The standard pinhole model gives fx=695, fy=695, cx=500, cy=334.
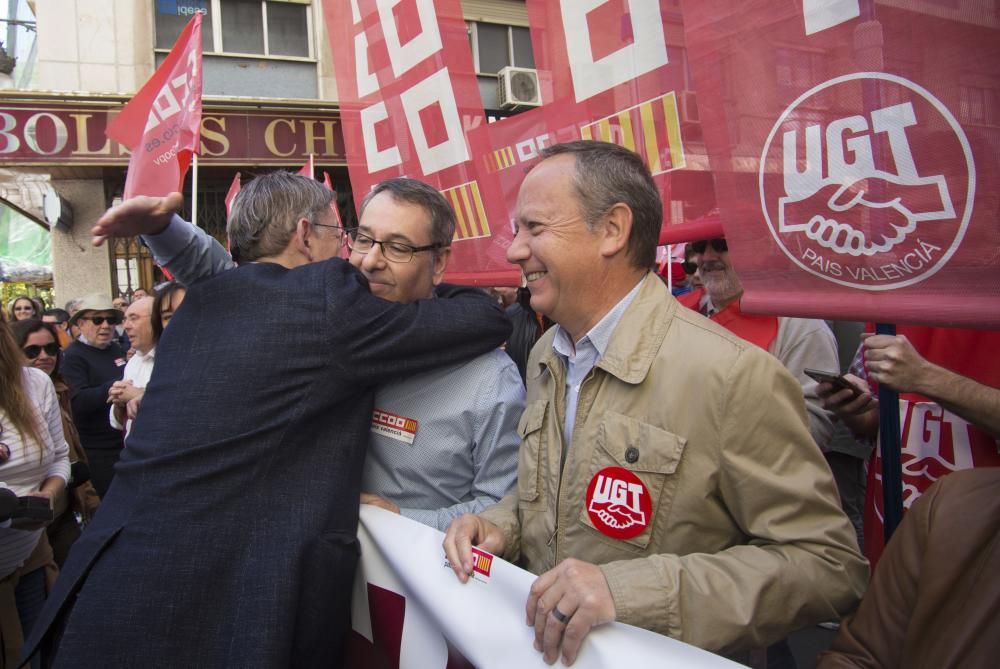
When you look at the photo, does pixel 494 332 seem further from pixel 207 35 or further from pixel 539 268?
pixel 207 35

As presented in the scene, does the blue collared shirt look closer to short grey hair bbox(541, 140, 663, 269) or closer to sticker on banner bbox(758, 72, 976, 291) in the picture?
short grey hair bbox(541, 140, 663, 269)

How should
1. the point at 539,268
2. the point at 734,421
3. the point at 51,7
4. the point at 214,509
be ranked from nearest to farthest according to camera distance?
the point at 734,421 → the point at 214,509 → the point at 539,268 → the point at 51,7

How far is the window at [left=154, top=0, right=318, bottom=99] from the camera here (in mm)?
10648

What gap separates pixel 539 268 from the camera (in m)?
1.60

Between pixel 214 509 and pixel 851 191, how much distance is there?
1.47 m

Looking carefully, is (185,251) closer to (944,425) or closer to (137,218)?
(137,218)

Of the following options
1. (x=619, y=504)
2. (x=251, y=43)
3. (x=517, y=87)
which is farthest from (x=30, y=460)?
(x=517, y=87)

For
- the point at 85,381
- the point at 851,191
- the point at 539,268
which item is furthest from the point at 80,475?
the point at 851,191

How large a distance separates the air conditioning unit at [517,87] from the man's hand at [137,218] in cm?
1064

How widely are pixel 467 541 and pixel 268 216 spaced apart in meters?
1.05

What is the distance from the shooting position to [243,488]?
151 cm

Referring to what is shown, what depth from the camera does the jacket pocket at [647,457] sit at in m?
1.34

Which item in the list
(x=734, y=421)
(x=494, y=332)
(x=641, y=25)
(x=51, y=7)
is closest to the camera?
(x=734, y=421)

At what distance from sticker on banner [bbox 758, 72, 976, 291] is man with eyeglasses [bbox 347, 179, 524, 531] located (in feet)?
2.64
